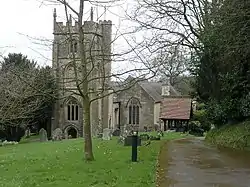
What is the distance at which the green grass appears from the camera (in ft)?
73.3

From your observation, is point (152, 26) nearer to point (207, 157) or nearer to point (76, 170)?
point (207, 157)

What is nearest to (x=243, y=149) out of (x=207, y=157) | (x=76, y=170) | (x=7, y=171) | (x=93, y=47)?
(x=207, y=157)

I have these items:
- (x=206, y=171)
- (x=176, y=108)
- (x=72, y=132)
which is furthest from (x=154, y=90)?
(x=206, y=171)

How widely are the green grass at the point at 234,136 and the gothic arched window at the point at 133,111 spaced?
46.0 m

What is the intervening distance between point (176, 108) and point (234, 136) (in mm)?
38428

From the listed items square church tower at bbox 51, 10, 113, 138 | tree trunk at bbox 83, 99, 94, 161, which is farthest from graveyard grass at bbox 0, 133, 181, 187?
square church tower at bbox 51, 10, 113, 138

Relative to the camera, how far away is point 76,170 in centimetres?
1434

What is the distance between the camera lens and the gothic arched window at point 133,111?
7538 cm

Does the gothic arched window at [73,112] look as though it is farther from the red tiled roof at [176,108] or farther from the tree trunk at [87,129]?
the tree trunk at [87,129]

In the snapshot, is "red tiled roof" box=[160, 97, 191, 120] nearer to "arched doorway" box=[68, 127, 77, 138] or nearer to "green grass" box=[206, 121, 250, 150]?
"arched doorway" box=[68, 127, 77, 138]

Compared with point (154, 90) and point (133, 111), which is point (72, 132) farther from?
point (154, 90)

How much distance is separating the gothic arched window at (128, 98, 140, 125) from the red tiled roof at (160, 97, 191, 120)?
38.9 feet

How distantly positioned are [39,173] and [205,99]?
2123cm

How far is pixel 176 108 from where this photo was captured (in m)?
→ 62.7
